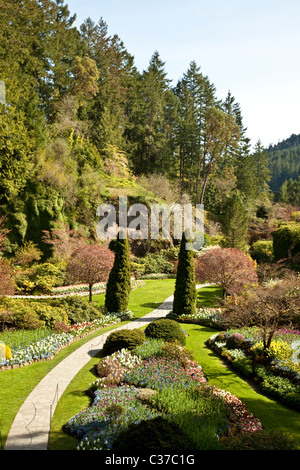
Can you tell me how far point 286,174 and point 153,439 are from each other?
125001 mm

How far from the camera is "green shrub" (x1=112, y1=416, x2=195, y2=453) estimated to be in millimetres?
5227

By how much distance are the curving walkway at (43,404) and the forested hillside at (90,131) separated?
682 inches

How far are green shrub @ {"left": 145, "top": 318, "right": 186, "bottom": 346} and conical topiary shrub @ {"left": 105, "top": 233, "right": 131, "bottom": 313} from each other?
4.89 m

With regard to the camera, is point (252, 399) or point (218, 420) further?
point (252, 399)

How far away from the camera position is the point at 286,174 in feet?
380

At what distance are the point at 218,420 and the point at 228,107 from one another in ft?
189

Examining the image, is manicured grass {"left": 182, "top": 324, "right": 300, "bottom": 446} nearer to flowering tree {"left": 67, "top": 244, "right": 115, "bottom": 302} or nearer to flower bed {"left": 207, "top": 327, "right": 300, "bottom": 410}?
flower bed {"left": 207, "top": 327, "right": 300, "bottom": 410}

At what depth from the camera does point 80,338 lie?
15227 millimetres

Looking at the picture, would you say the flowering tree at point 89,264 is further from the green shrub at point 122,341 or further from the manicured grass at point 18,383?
the green shrub at point 122,341

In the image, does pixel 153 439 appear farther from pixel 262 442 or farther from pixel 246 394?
pixel 246 394

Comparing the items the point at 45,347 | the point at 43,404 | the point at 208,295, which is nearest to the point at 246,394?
the point at 43,404

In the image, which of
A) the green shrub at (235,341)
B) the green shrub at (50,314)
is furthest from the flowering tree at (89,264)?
the green shrub at (235,341)

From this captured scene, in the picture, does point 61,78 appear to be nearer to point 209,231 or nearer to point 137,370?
point 209,231

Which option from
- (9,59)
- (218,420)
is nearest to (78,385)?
(218,420)
